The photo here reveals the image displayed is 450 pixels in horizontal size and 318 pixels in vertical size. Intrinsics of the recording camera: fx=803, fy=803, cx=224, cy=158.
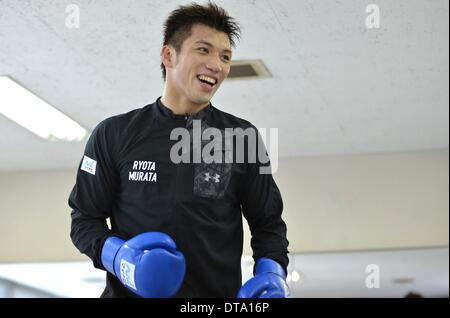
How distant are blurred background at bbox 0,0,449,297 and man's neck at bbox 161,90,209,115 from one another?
31cm

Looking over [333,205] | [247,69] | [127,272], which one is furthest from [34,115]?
[333,205]

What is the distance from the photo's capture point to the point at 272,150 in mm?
2209

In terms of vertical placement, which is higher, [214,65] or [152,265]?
[214,65]

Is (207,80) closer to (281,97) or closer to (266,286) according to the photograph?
(266,286)

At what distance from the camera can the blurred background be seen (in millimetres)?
2049

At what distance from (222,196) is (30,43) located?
3.48 ft

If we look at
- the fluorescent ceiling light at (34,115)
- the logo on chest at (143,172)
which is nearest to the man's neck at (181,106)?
the logo on chest at (143,172)

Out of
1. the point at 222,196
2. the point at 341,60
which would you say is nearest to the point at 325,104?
the point at 341,60

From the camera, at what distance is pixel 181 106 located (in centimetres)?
149

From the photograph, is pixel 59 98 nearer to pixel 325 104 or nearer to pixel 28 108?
pixel 28 108

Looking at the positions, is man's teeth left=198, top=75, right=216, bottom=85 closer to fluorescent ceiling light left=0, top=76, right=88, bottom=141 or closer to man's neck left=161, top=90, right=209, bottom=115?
man's neck left=161, top=90, right=209, bottom=115

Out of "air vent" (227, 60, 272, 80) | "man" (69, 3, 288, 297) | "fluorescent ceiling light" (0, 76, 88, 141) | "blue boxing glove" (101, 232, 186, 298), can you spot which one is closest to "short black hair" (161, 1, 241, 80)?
"man" (69, 3, 288, 297)

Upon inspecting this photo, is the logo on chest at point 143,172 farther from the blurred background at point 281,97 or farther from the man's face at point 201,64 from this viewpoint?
the blurred background at point 281,97

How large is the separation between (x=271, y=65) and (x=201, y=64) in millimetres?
1204
